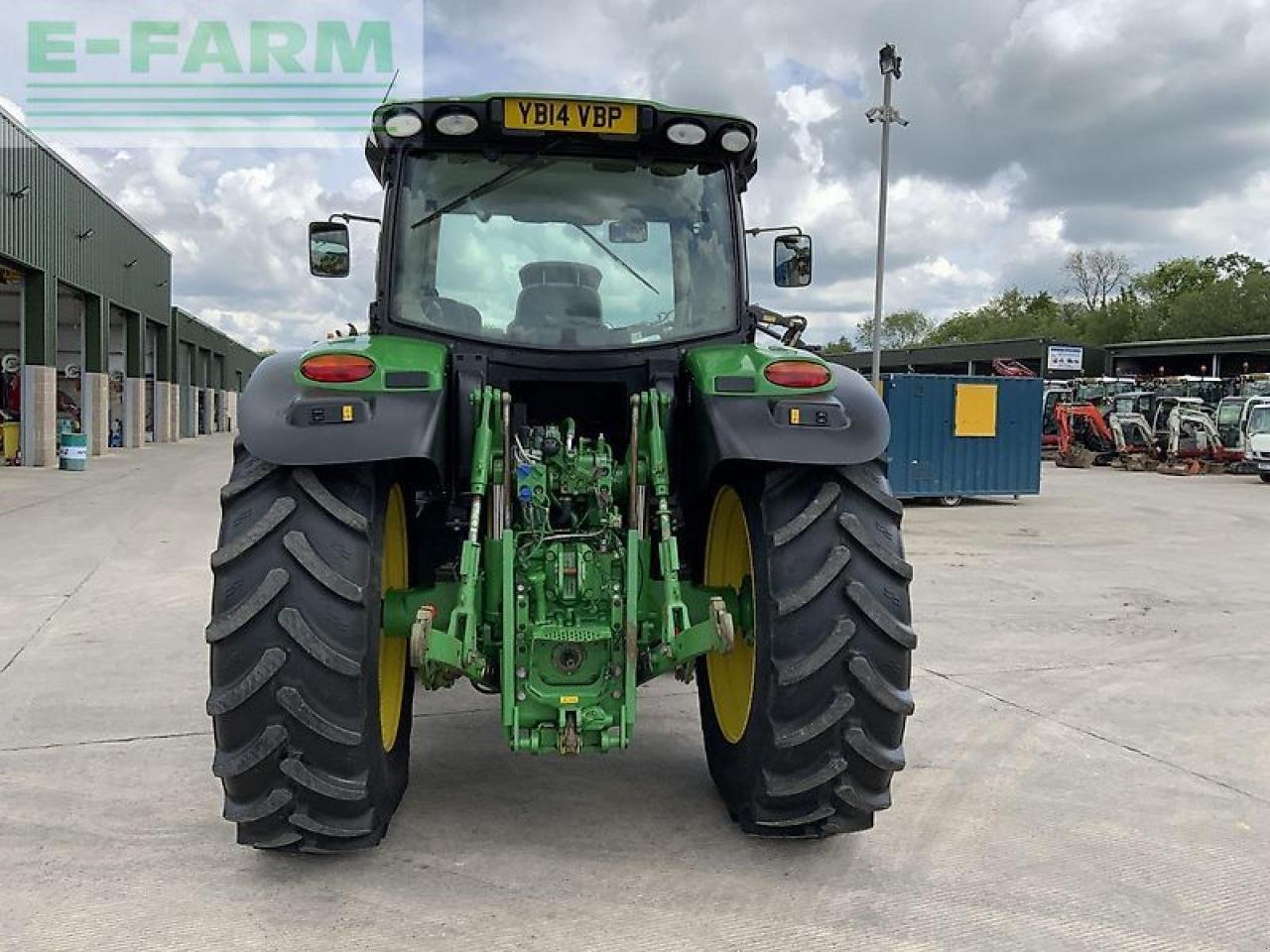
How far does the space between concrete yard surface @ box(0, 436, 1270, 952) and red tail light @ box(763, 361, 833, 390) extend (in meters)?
1.63

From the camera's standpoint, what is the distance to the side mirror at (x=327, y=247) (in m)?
4.61

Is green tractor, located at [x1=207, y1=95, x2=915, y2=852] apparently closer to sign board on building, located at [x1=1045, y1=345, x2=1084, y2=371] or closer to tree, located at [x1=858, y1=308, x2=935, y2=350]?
sign board on building, located at [x1=1045, y1=345, x2=1084, y2=371]

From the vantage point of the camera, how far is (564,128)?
402cm

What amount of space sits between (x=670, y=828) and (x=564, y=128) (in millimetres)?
2650

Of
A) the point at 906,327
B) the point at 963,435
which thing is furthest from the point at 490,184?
the point at 906,327

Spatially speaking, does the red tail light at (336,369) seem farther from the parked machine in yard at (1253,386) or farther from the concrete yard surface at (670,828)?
the parked machine in yard at (1253,386)

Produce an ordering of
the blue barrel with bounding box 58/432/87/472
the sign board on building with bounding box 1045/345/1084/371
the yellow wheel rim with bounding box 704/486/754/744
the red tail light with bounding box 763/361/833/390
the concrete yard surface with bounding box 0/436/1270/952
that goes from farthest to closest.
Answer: the sign board on building with bounding box 1045/345/1084/371, the blue barrel with bounding box 58/432/87/472, the yellow wheel rim with bounding box 704/486/754/744, the red tail light with bounding box 763/361/833/390, the concrete yard surface with bounding box 0/436/1270/952

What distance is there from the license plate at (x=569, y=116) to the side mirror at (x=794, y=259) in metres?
1.16

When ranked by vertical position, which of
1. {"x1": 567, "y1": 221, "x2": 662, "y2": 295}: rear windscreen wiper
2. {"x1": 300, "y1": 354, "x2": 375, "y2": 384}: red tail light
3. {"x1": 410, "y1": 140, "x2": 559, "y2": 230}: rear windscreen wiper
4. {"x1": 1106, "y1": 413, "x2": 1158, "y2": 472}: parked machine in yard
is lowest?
{"x1": 1106, "y1": 413, "x2": 1158, "y2": 472}: parked machine in yard

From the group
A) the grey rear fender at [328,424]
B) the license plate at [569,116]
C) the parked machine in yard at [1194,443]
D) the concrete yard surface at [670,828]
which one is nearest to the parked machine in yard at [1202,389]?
the parked machine in yard at [1194,443]

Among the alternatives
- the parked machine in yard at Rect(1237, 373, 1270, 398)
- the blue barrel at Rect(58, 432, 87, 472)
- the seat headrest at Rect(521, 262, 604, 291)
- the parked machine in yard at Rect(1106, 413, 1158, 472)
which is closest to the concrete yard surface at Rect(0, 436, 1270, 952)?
the seat headrest at Rect(521, 262, 604, 291)

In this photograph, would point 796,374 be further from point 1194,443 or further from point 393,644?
point 1194,443

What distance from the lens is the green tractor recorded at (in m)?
3.32

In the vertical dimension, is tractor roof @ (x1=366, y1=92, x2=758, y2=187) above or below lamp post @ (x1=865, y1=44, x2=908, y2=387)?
below
